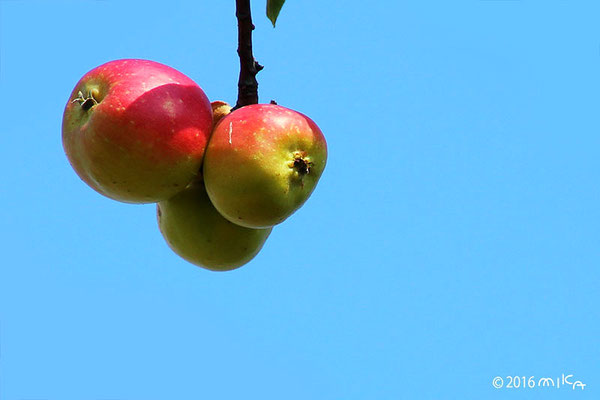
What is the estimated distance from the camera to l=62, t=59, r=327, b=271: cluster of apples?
2385mm

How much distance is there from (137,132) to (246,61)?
1.33ft

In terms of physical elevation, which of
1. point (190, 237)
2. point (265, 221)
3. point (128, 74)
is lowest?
point (265, 221)

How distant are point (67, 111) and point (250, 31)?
0.67 meters

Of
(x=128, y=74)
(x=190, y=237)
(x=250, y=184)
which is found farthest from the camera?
(x=190, y=237)

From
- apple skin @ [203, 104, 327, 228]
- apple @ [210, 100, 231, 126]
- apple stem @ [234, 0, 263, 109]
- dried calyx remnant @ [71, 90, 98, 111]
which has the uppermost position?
apple @ [210, 100, 231, 126]

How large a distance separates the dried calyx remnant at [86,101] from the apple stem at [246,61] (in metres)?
0.47

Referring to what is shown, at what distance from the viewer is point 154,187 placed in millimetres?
2479

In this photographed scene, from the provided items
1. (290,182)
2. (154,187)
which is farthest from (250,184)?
(154,187)

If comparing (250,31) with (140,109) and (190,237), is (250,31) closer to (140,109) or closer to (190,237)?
(140,109)

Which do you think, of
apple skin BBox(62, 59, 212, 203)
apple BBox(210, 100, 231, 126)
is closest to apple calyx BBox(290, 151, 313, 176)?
apple skin BBox(62, 59, 212, 203)

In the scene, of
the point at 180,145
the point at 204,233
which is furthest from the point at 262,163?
the point at 204,233

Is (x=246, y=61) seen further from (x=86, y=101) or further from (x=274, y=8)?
(x=86, y=101)

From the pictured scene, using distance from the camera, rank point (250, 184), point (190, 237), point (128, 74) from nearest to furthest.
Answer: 1. point (250, 184)
2. point (128, 74)
3. point (190, 237)

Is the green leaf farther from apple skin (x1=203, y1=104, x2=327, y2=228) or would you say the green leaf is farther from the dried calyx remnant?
the dried calyx remnant
